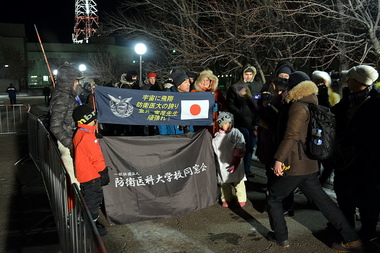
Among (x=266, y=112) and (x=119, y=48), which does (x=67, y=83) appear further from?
(x=119, y=48)

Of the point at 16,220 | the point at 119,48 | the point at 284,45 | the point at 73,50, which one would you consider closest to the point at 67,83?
the point at 16,220

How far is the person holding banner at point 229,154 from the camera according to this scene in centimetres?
504

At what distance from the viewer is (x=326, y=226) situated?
4.53 meters

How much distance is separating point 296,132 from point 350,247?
56.6 inches

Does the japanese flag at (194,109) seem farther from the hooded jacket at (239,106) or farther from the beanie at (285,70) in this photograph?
the beanie at (285,70)

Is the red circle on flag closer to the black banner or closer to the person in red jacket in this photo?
the black banner

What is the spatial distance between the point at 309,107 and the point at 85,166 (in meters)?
2.64

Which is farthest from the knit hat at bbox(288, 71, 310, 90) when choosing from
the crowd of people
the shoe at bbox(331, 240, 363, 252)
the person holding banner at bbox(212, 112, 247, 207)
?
the shoe at bbox(331, 240, 363, 252)

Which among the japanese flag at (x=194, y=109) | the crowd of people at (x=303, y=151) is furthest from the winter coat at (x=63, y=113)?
the japanese flag at (x=194, y=109)

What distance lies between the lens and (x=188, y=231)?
442 cm

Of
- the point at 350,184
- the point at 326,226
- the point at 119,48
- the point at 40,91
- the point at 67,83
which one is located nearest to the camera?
the point at 350,184

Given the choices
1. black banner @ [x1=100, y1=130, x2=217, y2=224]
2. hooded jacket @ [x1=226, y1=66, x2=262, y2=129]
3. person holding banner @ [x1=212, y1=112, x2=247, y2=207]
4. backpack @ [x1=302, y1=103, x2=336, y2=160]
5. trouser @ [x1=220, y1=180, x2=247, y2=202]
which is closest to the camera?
backpack @ [x1=302, y1=103, x2=336, y2=160]

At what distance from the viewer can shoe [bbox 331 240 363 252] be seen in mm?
3781

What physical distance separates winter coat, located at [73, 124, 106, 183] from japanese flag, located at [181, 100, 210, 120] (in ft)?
5.75
